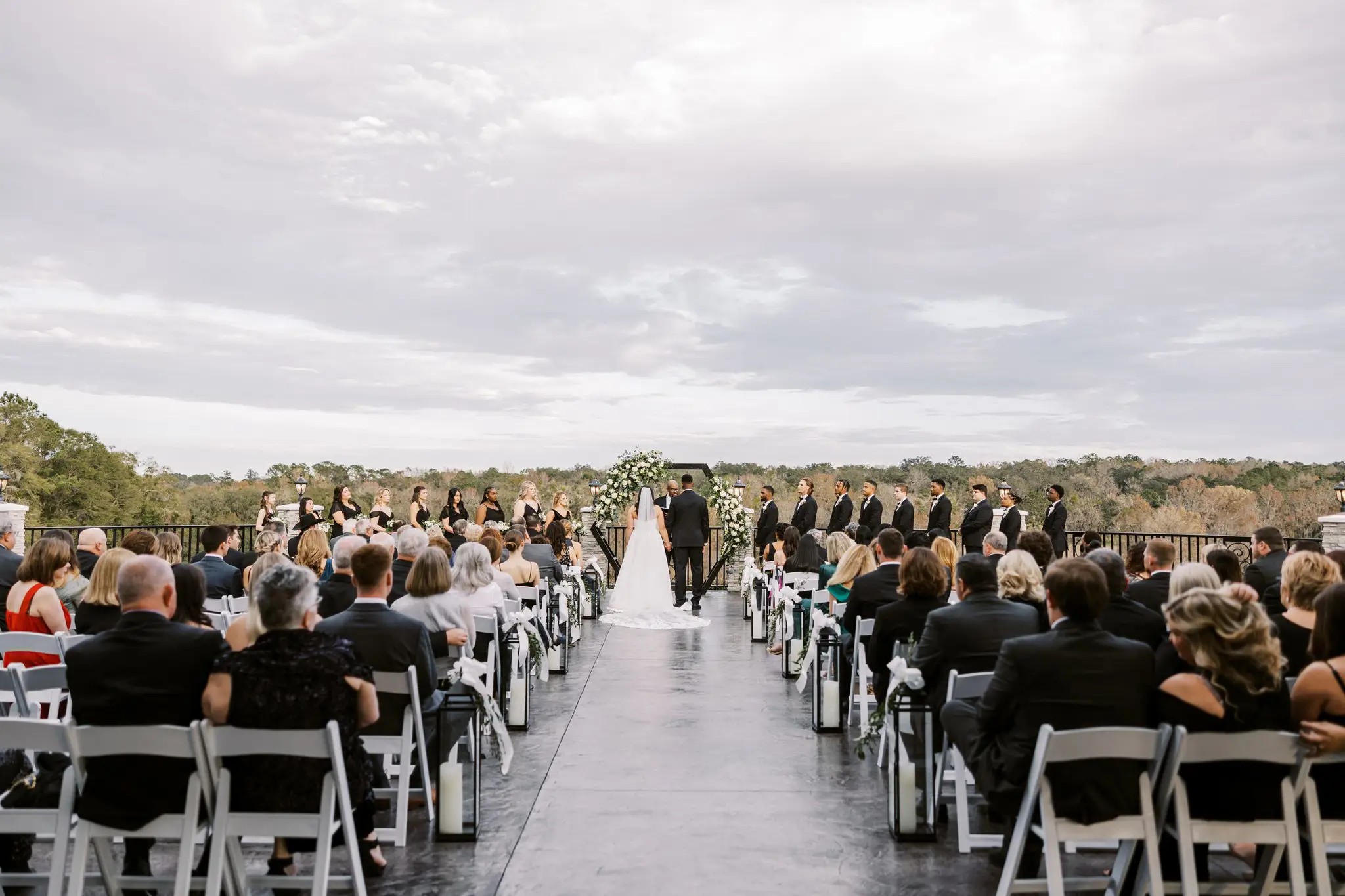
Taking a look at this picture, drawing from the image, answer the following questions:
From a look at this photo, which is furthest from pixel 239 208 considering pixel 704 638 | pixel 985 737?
pixel 985 737

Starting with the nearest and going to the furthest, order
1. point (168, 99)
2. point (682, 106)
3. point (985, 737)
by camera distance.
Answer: point (985, 737)
point (168, 99)
point (682, 106)

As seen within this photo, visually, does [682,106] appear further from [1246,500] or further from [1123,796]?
[1246,500]

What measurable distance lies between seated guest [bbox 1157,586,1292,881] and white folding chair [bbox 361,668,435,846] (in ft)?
9.68

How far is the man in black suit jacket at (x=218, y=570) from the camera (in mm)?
6988

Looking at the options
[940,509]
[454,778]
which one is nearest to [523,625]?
[454,778]

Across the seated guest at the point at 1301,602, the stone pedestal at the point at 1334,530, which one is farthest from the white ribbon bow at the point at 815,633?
the stone pedestal at the point at 1334,530

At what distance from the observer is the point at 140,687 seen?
3234 mm

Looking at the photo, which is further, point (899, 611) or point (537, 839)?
point (899, 611)

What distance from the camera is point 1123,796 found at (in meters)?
3.20

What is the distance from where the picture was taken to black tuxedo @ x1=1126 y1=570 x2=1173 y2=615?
5.49m

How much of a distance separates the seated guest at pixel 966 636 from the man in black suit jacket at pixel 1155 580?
40.7 inches

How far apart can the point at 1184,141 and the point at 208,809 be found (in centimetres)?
1719

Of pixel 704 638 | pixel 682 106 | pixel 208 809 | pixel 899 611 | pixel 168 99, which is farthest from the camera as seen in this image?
pixel 682 106

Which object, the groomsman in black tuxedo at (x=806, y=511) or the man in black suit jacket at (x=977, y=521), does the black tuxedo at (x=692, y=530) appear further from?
the man in black suit jacket at (x=977, y=521)
